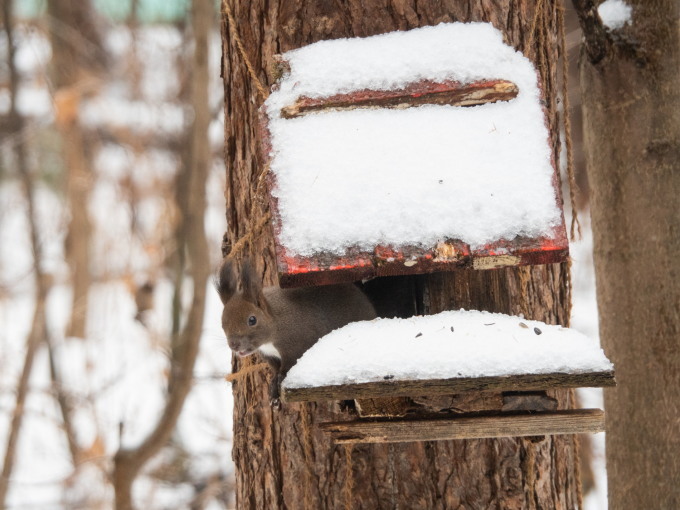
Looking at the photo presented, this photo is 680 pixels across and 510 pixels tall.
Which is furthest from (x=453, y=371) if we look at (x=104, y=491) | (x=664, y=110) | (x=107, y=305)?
(x=107, y=305)

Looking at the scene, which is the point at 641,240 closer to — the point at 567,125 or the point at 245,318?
the point at 567,125

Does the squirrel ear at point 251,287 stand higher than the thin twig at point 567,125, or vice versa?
the thin twig at point 567,125

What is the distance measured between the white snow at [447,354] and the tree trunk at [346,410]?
313 mm

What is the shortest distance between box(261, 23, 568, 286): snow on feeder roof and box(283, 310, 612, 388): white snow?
0.47 feet

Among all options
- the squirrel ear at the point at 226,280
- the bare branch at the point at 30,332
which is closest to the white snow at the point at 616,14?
the squirrel ear at the point at 226,280

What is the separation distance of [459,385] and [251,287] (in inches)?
24.2

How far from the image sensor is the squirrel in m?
2.00

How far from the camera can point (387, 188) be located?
1781 mm

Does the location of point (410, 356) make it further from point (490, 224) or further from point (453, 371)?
point (490, 224)

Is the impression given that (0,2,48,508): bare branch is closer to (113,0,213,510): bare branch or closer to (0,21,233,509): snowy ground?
(0,21,233,509): snowy ground

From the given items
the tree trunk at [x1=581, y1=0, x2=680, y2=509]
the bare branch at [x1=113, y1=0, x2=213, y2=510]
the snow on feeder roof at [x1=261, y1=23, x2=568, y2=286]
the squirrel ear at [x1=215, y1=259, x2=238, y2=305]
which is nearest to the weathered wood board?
the snow on feeder roof at [x1=261, y1=23, x2=568, y2=286]

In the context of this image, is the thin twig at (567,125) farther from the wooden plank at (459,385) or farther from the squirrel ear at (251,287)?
the squirrel ear at (251,287)

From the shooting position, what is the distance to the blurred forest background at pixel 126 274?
4.25 m

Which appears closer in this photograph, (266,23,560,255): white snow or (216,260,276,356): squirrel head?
(266,23,560,255): white snow
